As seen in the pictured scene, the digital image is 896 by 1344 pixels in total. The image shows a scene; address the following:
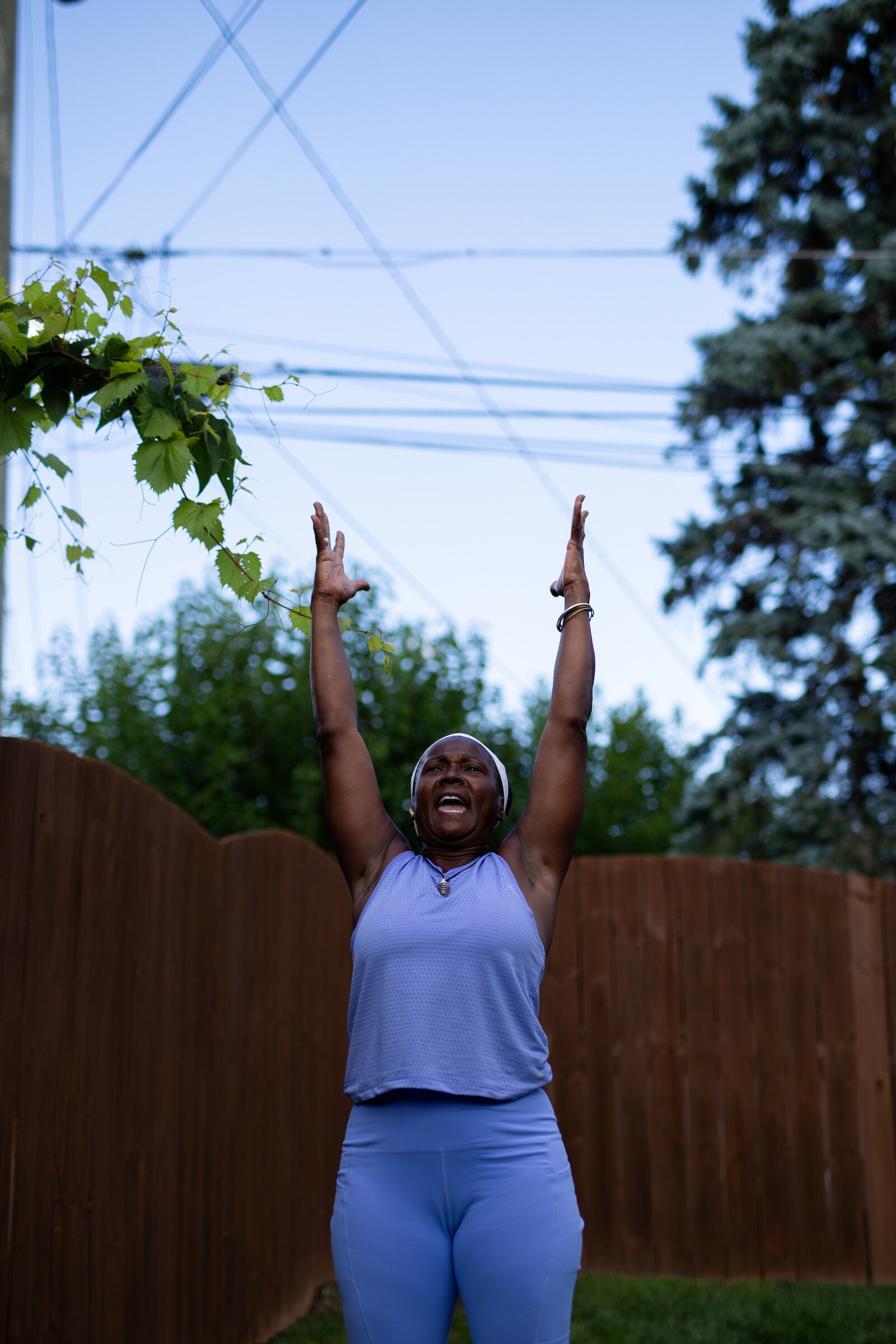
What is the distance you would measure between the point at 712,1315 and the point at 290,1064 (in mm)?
1857

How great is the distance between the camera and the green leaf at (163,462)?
88.7 inches

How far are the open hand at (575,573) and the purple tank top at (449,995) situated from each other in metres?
0.61

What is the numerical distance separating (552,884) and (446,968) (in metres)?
0.31

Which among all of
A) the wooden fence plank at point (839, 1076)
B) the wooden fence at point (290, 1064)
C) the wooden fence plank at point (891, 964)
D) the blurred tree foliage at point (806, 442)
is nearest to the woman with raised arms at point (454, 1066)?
the wooden fence at point (290, 1064)

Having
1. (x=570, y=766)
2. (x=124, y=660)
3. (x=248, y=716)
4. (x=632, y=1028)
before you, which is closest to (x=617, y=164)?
(x=632, y=1028)

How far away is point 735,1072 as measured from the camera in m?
5.66

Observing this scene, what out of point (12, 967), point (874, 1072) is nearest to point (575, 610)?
point (12, 967)

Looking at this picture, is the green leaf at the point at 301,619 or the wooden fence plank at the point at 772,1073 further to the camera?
the wooden fence plank at the point at 772,1073

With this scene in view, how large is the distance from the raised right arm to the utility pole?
154cm

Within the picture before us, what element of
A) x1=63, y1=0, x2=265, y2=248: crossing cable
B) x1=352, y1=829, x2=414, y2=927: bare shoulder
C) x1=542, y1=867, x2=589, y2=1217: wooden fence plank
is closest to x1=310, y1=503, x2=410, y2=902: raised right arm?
x1=352, y1=829, x2=414, y2=927: bare shoulder

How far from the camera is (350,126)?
7461 millimetres

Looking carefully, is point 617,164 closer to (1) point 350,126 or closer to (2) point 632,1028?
(1) point 350,126

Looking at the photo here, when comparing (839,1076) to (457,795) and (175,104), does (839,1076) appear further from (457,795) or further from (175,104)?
(175,104)

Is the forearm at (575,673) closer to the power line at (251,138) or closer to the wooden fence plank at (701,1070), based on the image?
the wooden fence plank at (701,1070)
